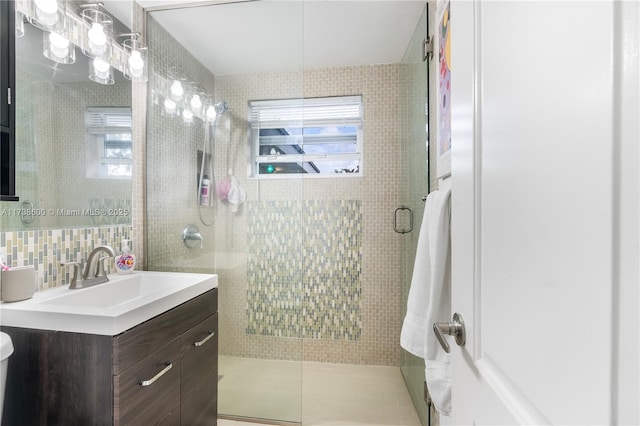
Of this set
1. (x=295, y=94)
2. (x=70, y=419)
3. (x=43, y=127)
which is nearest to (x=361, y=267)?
(x=295, y=94)

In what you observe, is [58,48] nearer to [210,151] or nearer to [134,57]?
[134,57]

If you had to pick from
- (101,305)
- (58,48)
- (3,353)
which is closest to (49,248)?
(101,305)

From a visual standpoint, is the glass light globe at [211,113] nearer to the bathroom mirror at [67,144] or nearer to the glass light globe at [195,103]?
the glass light globe at [195,103]

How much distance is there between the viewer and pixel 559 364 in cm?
41

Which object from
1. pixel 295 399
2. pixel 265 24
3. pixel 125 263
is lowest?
pixel 295 399

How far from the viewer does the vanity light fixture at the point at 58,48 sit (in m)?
1.32

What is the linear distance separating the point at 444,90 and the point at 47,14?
1.73 m

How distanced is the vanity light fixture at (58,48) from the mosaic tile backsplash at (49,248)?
2.48 feet

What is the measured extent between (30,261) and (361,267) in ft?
6.68

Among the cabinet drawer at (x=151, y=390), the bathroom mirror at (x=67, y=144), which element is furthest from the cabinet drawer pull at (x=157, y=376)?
the bathroom mirror at (x=67, y=144)

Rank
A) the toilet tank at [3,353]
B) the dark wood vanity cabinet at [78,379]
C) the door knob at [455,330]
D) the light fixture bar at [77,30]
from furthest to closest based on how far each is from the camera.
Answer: the light fixture bar at [77,30] < the dark wood vanity cabinet at [78,379] < the toilet tank at [3,353] < the door knob at [455,330]

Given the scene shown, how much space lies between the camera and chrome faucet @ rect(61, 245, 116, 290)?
1.38 meters

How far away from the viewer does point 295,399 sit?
1925mm

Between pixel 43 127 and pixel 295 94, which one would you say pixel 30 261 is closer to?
pixel 43 127
